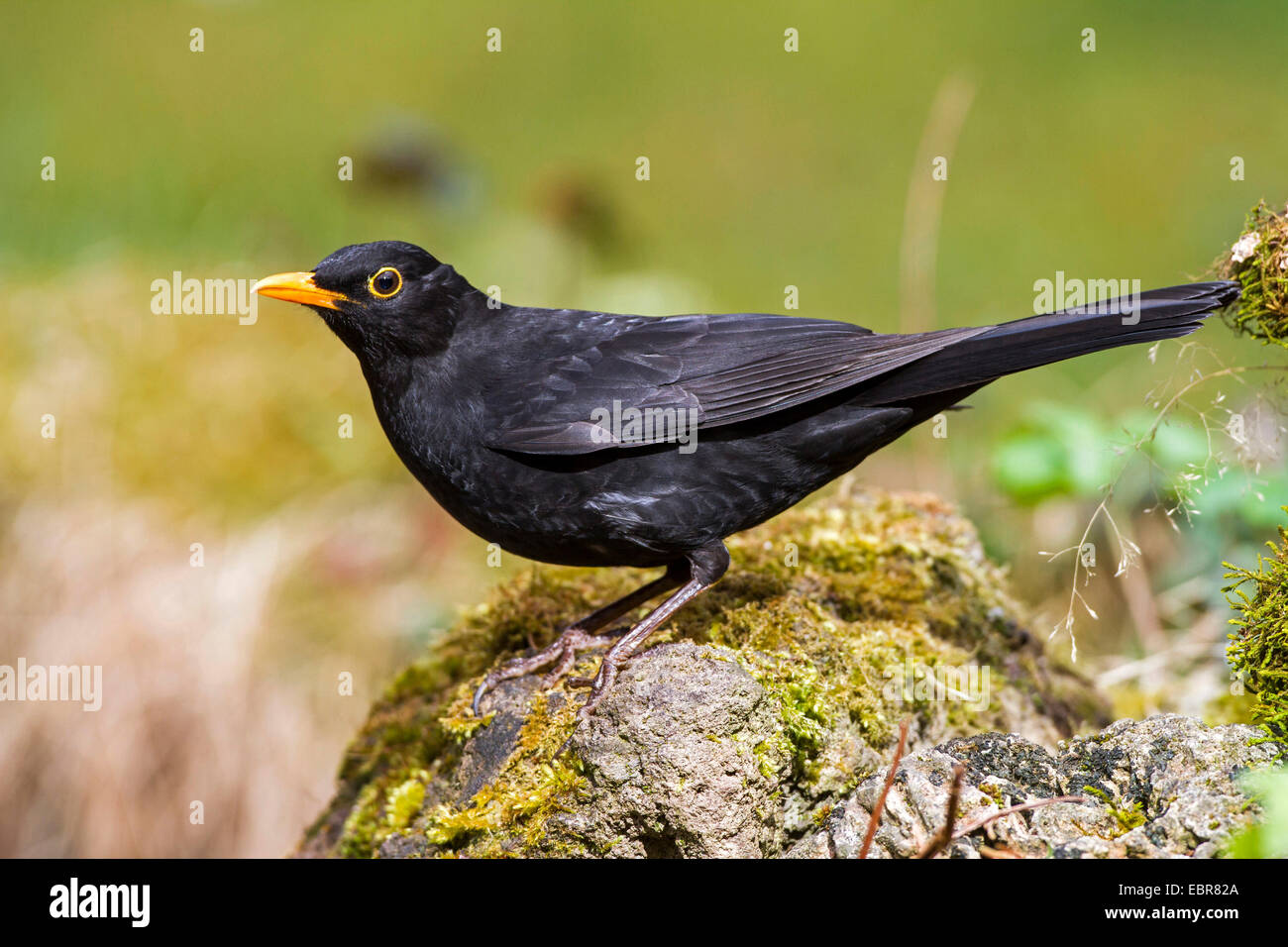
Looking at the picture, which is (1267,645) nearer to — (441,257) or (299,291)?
(299,291)

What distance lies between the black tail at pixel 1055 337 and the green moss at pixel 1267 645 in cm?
61

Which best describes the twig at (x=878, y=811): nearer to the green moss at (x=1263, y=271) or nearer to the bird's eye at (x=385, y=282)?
the green moss at (x=1263, y=271)

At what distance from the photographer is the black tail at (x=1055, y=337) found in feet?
9.82

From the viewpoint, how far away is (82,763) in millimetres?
5219

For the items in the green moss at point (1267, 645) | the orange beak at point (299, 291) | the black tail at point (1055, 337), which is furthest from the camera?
the orange beak at point (299, 291)

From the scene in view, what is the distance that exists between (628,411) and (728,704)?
3.37 feet

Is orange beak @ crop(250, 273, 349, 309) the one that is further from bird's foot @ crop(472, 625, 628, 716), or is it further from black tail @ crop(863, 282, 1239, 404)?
black tail @ crop(863, 282, 1239, 404)

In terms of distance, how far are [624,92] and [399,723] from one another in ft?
27.9

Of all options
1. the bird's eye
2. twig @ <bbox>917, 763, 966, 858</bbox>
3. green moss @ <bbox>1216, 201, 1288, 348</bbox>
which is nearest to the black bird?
the bird's eye

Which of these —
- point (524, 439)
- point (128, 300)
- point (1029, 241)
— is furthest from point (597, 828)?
point (1029, 241)

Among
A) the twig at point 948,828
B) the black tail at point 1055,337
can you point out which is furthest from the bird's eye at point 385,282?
the twig at point 948,828

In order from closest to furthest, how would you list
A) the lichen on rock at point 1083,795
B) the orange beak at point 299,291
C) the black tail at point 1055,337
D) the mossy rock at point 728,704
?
the lichen on rock at point 1083,795 < the mossy rock at point 728,704 < the black tail at point 1055,337 < the orange beak at point 299,291

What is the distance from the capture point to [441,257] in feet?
25.6
